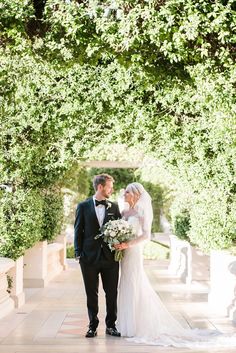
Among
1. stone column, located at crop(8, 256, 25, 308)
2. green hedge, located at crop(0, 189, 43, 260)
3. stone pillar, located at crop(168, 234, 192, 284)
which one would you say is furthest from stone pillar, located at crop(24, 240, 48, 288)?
stone pillar, located at crop(168, 234, 192, 284)

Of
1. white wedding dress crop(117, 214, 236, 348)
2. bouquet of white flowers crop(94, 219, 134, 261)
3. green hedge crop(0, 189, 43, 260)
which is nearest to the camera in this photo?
bouquet of white flowers crop(94, 219, 134, 261)

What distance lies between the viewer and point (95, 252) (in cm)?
779

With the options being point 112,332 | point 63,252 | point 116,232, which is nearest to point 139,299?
point 112,332

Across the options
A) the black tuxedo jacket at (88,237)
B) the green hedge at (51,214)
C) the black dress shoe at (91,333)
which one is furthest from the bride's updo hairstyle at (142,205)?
the green hedge at (51,214)

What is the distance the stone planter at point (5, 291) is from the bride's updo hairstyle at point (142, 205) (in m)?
2.58

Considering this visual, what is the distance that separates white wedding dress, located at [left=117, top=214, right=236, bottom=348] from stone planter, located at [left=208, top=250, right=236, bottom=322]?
5.71 ft

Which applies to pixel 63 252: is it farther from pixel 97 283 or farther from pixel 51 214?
pixel 97 283

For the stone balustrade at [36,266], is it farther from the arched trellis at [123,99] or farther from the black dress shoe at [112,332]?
the black dress shoe at [112,332]

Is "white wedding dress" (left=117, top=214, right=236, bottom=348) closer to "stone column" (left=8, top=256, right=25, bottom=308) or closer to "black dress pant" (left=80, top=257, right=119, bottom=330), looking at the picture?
"black dress pant" (left=80, top=257, right=119, bottom=330)

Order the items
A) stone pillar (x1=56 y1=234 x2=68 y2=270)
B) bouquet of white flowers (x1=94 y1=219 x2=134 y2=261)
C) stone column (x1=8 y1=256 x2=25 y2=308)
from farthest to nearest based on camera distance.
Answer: stone pillar (x1=56 y1=234 x2=68 y2=270) < stone column (x1=8 y1=256 x2=25 y2=308) < bouquet of white flowers (x1=94 y1=219 x2=134 y2=261)

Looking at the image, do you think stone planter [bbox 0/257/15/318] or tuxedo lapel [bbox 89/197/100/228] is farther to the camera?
stone planter [bbox 0/257/15/318]

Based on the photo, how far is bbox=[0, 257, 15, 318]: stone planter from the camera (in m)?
9.88

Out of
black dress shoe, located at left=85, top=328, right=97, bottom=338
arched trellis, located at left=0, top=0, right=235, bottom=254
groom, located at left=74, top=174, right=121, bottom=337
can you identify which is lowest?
black dress shoe, located at left=85, top=328, right=97, bottom=338

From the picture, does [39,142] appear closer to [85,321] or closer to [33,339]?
[85,321]
